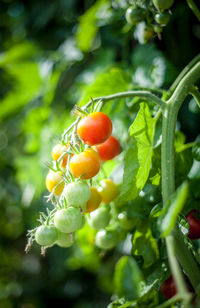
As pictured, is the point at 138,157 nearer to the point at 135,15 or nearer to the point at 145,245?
the point at 145,245

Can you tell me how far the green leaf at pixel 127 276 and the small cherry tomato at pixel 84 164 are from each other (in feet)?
0.57

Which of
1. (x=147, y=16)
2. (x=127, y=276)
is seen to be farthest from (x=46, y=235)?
(x=147, y=16)

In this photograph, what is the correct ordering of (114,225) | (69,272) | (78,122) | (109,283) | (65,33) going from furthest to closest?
(69,272)
(109,283)
(65,33)
(114,225)
(78,122)

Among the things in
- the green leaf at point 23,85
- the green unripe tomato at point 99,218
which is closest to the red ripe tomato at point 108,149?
the green unripe tomato at point 99,218

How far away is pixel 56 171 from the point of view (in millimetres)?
633

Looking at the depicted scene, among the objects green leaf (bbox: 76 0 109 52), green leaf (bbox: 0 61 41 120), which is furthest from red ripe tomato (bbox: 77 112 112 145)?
green leaf (bbox: 0 61 41 120)

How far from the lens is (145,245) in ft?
2.36

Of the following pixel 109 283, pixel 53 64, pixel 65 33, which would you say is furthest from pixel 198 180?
pixel 109 283

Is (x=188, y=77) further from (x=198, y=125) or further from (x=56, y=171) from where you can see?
(x=198, y=125)

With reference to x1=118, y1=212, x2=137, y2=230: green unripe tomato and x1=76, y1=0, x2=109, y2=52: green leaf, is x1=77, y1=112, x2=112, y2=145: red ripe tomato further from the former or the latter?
x1=76, y1=0, x2=109, y2=52: green leaf

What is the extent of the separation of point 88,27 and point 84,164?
2.64ft

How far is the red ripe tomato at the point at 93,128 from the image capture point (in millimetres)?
613

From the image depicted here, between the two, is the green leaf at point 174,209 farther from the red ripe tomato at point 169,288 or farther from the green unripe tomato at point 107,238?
the green unripe tomato at point 107,238

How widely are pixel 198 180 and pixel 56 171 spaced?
12.2 inches
